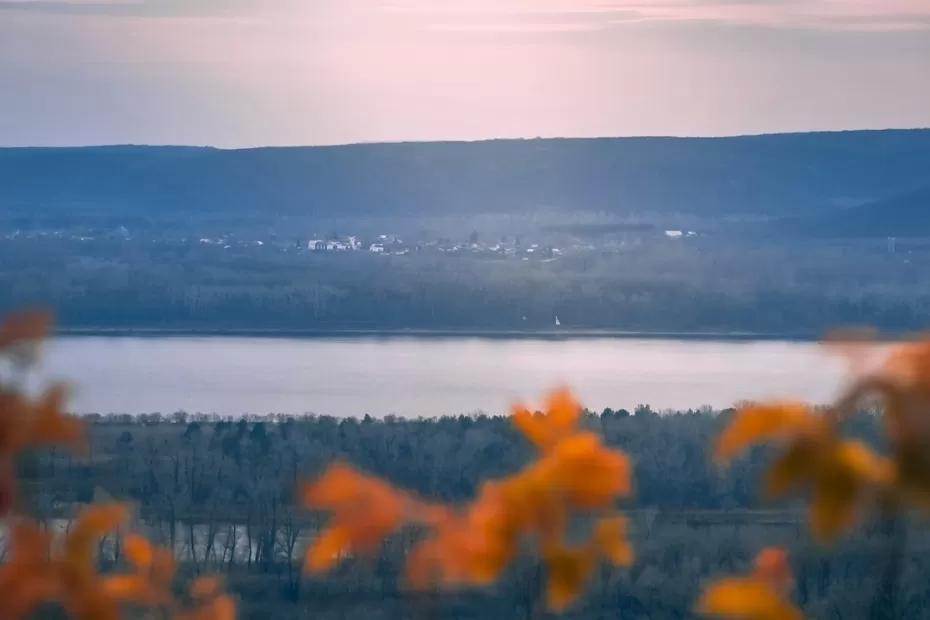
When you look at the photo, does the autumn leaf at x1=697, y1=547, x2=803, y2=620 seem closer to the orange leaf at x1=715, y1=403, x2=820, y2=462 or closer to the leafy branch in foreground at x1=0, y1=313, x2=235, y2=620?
the orange leaf at x1=715, y1=403, x2=820, y2=462

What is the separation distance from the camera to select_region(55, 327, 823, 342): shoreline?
3102 centimetres

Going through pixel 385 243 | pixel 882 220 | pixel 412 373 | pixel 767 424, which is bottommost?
pixel 767 424

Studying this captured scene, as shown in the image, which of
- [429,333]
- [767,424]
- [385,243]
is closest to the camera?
[767,424]

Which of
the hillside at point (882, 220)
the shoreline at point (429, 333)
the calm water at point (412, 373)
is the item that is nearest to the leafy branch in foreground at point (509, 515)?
the calm water at point (412, 373)

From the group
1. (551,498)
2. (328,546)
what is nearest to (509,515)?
(551,498)

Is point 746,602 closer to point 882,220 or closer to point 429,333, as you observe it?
point 429,333

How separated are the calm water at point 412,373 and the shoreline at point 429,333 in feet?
2.06

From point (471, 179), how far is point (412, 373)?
38.8 meters

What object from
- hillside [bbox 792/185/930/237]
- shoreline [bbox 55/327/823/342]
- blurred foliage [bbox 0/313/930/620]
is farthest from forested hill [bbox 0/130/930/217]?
blurred foliage [bbox 0/313/930/620]

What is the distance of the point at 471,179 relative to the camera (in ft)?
202

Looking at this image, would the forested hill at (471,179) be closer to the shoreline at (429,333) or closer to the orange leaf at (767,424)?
the shoreline at (429,333)

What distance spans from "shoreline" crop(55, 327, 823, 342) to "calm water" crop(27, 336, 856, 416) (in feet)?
2.06

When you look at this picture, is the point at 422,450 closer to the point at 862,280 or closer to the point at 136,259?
the point at 862,280

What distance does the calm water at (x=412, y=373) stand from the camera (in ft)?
61.9
